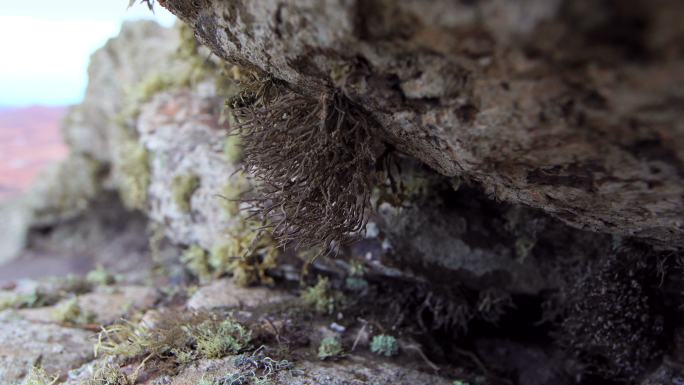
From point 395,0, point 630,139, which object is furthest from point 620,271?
point 395,0

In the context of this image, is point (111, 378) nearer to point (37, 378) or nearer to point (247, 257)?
point (37, 378)

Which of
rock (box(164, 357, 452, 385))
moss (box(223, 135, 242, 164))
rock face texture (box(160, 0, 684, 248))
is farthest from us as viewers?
moss (box(223, 135, 242, 164))

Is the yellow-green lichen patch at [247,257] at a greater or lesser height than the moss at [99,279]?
greater

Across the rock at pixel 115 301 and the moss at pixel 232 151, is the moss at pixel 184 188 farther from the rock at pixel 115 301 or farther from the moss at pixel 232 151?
the rock at pixel 115 301

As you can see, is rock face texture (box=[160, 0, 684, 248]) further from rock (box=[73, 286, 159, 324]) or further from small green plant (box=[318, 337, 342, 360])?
rock (box=[73, 286, 159, 324])

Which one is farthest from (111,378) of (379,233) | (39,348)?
(379,233)

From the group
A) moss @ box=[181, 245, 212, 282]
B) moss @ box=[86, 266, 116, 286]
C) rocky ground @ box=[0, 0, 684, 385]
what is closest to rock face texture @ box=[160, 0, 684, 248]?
rocky ground @ box=[0, 0, 684, 385]

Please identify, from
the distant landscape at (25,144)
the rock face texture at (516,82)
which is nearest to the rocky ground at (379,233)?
the rock face texture at (516,82)
